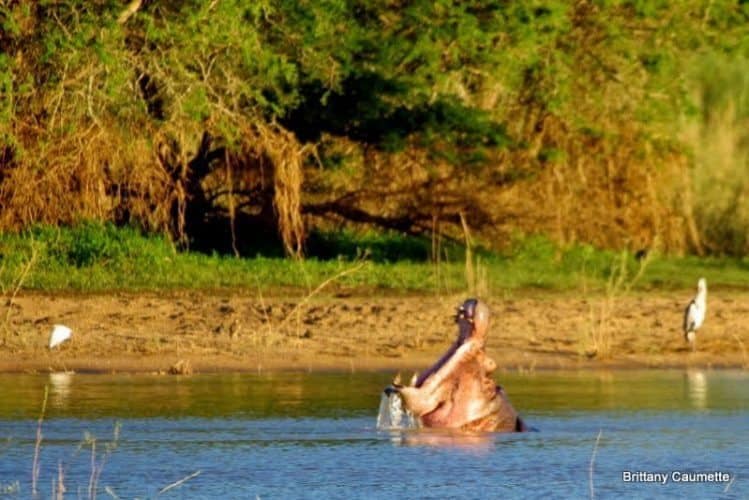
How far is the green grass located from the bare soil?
0.70 m

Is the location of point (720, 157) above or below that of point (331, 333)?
above

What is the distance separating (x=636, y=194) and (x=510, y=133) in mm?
1698

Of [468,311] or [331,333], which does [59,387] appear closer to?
[331,333]

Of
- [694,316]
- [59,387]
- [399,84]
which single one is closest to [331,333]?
[694,316]

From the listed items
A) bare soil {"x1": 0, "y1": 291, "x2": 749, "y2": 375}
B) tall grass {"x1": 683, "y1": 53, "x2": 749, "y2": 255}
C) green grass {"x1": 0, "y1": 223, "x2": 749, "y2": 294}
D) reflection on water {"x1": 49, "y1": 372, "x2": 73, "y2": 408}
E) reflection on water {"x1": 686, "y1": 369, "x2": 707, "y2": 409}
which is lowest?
reflection on water {"x1": 686, "y1": 369, "x2": 707, "y2": 409}

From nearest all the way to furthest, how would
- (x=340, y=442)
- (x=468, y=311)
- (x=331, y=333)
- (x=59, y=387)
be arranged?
(x=468, y=311) → (x=340, y=442) → (x=59, y=387) → (x=331, y=333)

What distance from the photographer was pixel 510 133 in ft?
79.1

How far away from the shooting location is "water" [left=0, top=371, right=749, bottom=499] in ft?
32.6

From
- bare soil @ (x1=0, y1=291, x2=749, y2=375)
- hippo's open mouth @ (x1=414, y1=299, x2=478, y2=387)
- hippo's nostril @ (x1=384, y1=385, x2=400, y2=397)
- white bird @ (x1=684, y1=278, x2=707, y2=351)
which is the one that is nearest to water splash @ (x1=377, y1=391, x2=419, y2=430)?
hippo's nostril @ (x1=384, y1=385, x2=400, y2=397)

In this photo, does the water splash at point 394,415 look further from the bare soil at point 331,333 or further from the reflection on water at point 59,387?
the bare soil at point 331,333

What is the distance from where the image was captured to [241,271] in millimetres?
20875

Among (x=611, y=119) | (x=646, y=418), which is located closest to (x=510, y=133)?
(x=611, y=119)

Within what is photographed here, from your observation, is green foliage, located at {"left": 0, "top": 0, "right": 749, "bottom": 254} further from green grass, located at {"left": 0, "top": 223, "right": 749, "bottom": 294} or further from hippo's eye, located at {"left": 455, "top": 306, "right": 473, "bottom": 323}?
hippo's eye, located at {"left": 455, "top": 306, "right": 473, "bottom": 323}

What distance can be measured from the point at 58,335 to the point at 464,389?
5.66m
